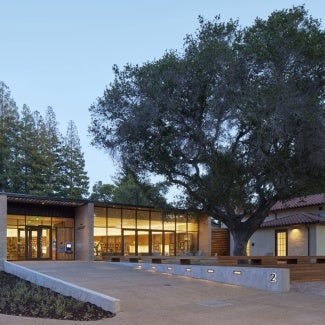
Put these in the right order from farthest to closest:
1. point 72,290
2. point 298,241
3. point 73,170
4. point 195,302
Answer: point 73,170 → point 298,241 → point 72,290 → point 195,302

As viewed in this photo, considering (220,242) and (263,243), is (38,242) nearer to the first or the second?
(220,242)

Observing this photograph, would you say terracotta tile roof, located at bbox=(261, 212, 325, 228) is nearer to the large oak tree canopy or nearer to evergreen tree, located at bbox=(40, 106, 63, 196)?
the large oak tree canopy

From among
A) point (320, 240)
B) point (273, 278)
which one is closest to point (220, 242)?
point (320, 240)

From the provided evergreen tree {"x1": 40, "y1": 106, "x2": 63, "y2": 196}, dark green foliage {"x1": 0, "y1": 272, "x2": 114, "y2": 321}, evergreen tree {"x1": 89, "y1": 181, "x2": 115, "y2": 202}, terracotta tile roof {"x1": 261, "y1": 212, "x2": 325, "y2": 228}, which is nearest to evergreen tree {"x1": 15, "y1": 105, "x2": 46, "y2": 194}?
evergreen tree {"x1": 40, "y1": 106, "x2": 63, "y2": 196}

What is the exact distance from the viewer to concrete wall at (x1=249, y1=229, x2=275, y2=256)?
3603 cm

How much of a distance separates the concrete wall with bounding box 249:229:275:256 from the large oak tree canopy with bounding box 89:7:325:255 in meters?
14.5

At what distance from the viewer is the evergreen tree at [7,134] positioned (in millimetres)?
51625

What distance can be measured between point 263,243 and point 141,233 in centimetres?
877

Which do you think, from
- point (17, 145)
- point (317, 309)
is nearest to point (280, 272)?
point (317, 309)

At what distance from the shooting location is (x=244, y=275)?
59.6 feet

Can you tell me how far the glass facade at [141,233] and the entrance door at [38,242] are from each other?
3165 mm

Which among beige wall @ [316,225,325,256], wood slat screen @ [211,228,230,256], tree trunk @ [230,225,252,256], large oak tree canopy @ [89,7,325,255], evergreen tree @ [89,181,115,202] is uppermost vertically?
large oak tree canopy @ [89,7,325,255]

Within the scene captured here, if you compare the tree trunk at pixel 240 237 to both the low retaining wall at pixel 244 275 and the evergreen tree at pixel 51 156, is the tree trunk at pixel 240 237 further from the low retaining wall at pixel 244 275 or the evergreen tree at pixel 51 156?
the evergreen tree at pixel 51 156

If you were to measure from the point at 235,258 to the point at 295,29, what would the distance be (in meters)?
9.46
